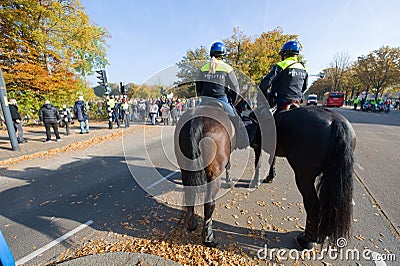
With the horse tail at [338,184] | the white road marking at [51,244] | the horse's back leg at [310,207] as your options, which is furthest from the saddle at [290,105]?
the white road marking at [51,244]

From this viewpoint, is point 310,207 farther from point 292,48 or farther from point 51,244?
point 51,244

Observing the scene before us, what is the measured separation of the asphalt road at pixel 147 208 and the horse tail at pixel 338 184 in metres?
0.50

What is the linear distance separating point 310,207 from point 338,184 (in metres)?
0.47

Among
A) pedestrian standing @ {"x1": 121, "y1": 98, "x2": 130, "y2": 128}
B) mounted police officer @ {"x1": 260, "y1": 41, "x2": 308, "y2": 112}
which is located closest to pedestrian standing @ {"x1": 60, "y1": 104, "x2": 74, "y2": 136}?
pedestrian standing @ {"x1": 121, "y1": 98, "x2": 130, "y2": 128}

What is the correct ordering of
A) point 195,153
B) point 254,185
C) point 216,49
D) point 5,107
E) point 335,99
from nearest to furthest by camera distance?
point 195,153, point 216,49, point 254,185, point 5,107, point 335,99

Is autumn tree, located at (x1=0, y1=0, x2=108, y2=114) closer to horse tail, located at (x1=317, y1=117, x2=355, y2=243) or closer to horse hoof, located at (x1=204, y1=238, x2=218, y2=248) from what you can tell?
horse hoof, located at (x1=204, y1=238, x2=218, y2=248)

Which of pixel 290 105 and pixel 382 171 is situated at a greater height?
pixel 290 105

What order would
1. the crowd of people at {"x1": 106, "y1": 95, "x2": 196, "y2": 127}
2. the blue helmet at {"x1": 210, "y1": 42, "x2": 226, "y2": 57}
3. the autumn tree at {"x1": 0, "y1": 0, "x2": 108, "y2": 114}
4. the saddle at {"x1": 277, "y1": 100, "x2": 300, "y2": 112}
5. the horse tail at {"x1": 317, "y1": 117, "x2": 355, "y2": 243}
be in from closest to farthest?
the horse tail at {"x1": 317, "y1": 117, "x2": 355, "y2": 243} < the saddle at {"x1": 277, "y1": 100, "x2": 300, "y2": 112} < the blue helmet at {"x1": 210, "y1": 42, "x2": 226, "y2": 57} < the crowd of people at {"x1": 106, "y1": 95, "x2": 196, "y2": 127} < the autumn tree at {"x1": 0, "y1": 0, "x2": 108, "y2": 114}

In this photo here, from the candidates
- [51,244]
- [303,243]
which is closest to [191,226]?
[303,243]

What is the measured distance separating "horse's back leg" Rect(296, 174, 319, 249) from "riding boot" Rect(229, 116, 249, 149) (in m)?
1.00

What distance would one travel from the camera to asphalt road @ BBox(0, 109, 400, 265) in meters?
2.55

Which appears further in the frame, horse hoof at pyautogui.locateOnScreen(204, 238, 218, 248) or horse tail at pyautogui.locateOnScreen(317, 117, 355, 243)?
horse hoof at pyautogui.locateOnScreen(204, 238, 218, 248)

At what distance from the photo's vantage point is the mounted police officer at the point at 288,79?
3072mm

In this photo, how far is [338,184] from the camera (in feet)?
6.76
